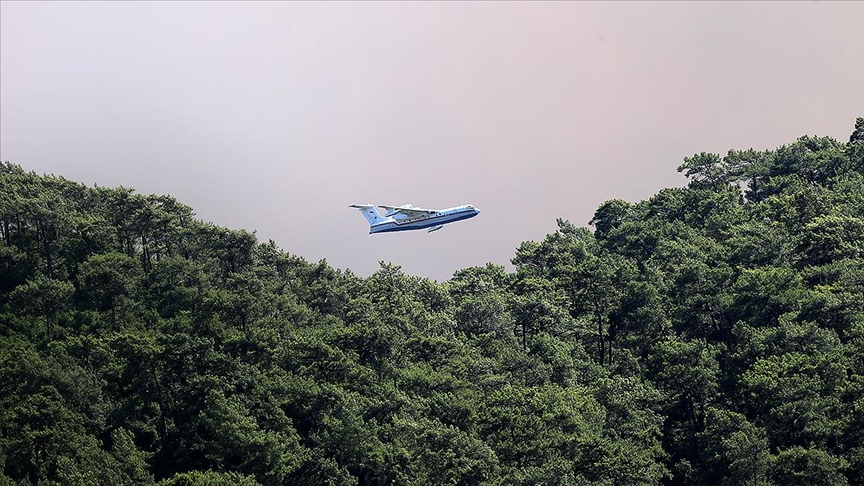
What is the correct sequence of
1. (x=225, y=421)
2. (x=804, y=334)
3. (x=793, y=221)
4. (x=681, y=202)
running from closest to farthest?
(x=225, y=421) → (x=804, y=334) → (x=793, y=221) → (x=681, y=202)

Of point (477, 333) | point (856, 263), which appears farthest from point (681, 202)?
point (477, 333)

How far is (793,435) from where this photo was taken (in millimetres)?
89500

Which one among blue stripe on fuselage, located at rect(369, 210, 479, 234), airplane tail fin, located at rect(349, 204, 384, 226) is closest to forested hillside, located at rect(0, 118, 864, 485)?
blue stripe on fuselage, located at rect(369, 210, 479, 234)

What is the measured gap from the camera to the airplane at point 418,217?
111188mm

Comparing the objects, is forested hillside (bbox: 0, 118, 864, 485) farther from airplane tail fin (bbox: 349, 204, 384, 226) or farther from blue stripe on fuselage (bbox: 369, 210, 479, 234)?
airplane tail fin (bbox: 349, 204, 384, 226)

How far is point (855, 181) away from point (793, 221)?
1602 cm

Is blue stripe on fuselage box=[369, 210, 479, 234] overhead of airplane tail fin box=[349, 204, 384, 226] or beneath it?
beneath

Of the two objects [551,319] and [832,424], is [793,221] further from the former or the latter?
[832,424]

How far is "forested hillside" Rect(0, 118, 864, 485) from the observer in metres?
80.4

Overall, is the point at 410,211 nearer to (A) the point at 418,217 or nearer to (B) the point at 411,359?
(A) the point at 418,217

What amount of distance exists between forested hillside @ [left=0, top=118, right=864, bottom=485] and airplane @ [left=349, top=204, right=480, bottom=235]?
497 cm

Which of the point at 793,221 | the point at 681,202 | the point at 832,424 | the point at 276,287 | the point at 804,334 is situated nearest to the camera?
the point at 832,424

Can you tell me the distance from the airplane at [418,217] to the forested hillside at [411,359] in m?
4.97

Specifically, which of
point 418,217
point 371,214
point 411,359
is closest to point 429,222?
point 418,217
